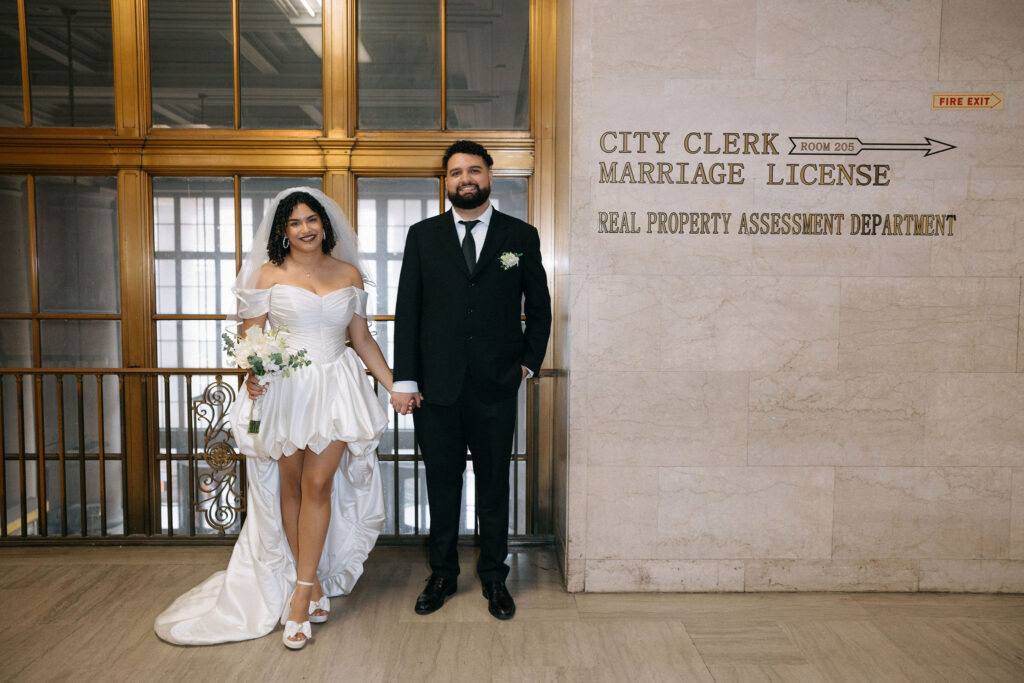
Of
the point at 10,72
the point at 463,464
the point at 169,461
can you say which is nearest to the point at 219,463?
the point at 169,461

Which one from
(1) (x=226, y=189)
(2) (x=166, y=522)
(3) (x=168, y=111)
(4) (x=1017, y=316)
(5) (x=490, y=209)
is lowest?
(2) (x=166, y=522)

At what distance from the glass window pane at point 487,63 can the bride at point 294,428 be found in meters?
1.34

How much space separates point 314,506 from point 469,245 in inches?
50.9

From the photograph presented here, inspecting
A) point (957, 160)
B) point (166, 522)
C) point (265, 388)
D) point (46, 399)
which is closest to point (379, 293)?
point (265, 388)

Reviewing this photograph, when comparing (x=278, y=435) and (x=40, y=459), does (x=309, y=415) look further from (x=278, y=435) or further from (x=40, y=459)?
(x=40, y=459)

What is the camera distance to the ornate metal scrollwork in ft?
11.7

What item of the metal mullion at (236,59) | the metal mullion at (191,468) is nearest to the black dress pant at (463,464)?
the metal mullion at (191,468)

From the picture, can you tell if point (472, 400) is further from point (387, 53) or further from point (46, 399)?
point (46, 399)

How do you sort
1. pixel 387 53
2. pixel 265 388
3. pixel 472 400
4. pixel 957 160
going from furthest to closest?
1. pixel 387 53
2. pixel 957 160
3. pixel 472 400
4. pixel 265 388

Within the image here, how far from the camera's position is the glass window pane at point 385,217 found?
3.80 meters

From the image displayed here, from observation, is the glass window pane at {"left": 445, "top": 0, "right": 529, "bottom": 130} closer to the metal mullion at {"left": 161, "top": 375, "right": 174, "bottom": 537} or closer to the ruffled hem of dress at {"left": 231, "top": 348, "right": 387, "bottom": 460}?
Answer: the ruffled hem of dress at {"left": 231, "top": 348, "right": 387, "bottom": 460}

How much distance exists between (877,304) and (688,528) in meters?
1.40

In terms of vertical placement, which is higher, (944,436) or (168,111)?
(168,111)

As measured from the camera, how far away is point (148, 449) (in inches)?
149
